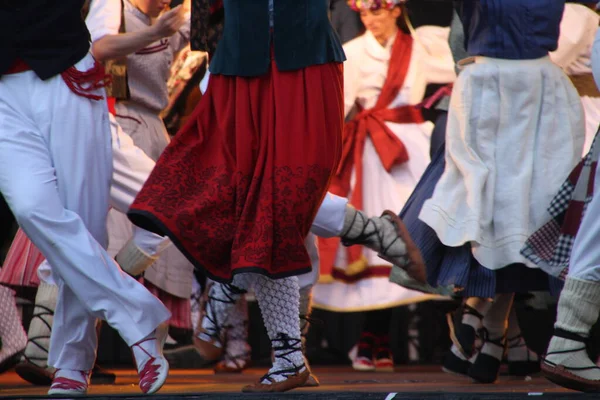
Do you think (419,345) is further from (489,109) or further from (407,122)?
(489,109)

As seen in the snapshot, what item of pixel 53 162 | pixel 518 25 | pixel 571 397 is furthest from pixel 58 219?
pixel 518 25

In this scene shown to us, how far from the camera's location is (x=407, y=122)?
20.9ft

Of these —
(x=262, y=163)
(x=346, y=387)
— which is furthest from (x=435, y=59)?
(x=262, y=163)

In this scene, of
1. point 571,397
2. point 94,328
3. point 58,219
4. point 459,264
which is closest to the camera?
point 571,397

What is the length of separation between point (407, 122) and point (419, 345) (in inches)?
49.4

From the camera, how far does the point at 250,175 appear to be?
12.4ft

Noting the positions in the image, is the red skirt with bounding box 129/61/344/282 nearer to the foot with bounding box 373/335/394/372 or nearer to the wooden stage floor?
the wooden stage floor

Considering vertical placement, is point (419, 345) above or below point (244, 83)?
below

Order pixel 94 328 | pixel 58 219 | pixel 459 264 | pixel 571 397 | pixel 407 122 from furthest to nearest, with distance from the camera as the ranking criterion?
pixel 407 122 → pixel 459 264 → pixel 94 328 → pixel 58 219 → pixel 571 397

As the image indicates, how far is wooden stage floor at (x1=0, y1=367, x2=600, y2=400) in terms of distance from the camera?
11.0 feet

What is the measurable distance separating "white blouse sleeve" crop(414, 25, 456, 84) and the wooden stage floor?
160 cm

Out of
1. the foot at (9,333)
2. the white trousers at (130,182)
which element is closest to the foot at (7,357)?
the foot at (9,333)

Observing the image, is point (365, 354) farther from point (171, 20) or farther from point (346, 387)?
point (171, 20)

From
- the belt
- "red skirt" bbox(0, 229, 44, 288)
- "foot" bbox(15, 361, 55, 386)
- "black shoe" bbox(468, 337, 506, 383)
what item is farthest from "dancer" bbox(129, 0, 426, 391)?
the belt
